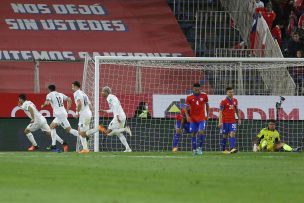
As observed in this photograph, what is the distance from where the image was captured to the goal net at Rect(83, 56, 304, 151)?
30516mm

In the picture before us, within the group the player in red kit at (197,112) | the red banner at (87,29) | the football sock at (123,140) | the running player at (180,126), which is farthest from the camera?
the red banner at (87,29)

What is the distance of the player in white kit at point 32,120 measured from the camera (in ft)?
95.1

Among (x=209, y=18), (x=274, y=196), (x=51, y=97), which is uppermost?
(x=209, y=18)

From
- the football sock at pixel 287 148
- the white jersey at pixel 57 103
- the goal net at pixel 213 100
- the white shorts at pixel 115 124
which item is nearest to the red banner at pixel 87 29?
the goal net at pixel 213 100

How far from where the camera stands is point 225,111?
27.5 metres

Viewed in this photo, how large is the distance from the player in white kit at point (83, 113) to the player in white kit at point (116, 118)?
0.53 metres

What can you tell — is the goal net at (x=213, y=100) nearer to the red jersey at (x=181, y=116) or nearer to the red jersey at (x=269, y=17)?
the red jersey at (x=181, y=116)

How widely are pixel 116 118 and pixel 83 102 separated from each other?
3.75ft

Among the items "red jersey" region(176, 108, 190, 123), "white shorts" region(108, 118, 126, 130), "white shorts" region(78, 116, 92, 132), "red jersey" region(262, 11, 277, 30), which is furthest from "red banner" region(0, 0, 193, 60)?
"white shorts" region(78, 116, 92, 132)

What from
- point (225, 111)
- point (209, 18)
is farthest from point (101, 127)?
point (209, 18)

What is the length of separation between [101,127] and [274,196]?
1554cm

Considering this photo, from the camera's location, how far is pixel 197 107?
26.4 meters

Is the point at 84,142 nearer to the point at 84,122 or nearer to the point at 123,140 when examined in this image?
the point at 84,122

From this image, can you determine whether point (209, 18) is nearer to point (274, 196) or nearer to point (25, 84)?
point (25, 84)
